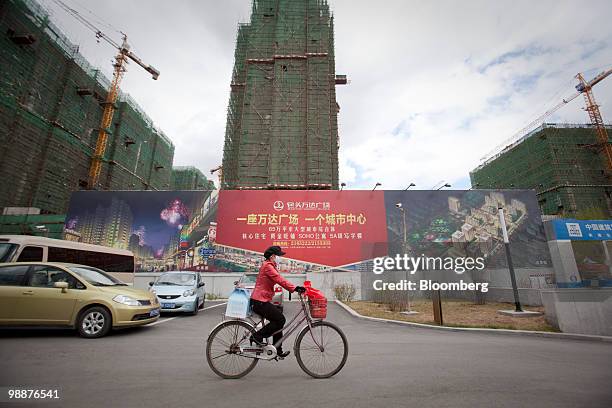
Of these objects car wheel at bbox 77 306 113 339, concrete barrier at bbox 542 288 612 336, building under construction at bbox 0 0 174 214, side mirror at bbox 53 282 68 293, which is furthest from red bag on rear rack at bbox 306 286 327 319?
building under construction at bbox 0 0 174 214

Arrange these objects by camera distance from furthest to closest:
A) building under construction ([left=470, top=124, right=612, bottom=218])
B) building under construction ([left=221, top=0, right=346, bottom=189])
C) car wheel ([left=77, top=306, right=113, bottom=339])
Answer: building under construction ([left=470, top=124, right=612, bottom=218]) < building under construction ([left=221, top=0, right=346, bottom=189]) < car wheel ([left=77, top=306, right=113, bottom=339])

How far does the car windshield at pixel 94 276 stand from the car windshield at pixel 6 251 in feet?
10.0

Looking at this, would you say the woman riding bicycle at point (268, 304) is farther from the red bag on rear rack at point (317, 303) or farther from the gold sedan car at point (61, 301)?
the gold sedan car at point (61, 301)

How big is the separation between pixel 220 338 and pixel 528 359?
4.91m

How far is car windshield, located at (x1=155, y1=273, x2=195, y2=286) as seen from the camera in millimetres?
10407

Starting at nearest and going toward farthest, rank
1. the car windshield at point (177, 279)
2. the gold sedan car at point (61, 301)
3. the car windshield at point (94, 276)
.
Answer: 1. the gold sedan car at point (61, 301)
2. the car windshield at point (94, 276)
3. the car windshield at point (177, 279)

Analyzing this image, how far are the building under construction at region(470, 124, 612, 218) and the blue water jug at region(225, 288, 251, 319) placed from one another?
6130 centimetres

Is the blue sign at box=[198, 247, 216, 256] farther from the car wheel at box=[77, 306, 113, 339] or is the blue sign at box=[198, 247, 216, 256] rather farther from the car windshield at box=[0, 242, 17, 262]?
the car wheel at box=[77, 306, 113, 339]

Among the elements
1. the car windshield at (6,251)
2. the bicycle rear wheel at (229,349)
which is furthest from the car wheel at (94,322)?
the car windshield at (6,251)

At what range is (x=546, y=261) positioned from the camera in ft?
78.3

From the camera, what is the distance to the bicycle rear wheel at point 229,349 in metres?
3.66

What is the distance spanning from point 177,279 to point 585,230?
27114mm

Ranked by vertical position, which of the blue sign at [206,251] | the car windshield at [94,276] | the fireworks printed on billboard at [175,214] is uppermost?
the fireworks printed on billboard at [175,214]

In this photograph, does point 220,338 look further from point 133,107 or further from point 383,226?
point 133,107
